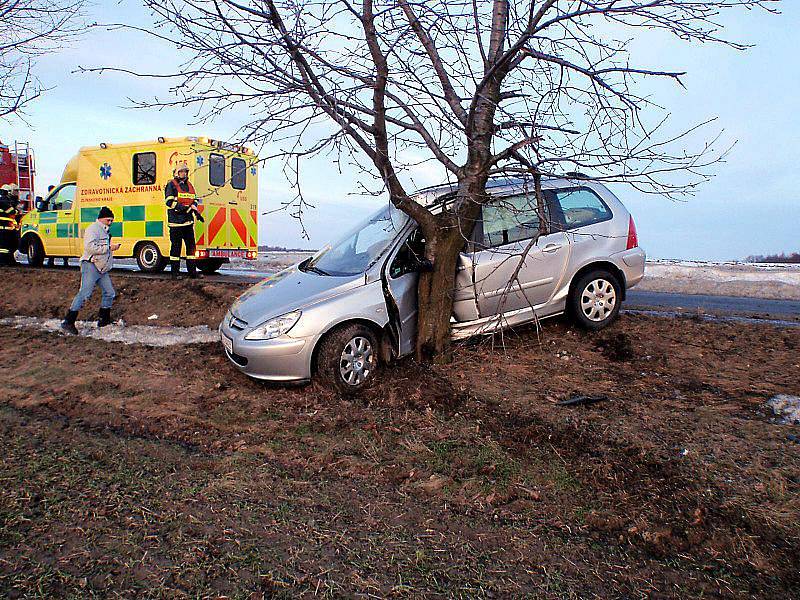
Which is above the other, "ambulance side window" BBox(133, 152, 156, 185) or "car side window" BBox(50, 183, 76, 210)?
"ambulance side window" BBox(133, 152, 156, 185)

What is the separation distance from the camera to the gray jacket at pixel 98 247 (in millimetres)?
8836

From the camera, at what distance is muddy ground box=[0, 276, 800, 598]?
2.86m

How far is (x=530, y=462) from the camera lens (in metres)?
4.11

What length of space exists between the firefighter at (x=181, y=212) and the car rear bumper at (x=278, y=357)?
268 inches

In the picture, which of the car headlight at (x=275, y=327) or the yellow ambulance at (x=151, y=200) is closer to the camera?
the car headlight at (x=275, y=327)

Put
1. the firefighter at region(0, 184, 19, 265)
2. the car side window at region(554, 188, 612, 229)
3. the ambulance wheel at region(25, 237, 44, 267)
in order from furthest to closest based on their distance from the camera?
1. the ambulance wheel at region(25, 237, 44, 267)
2. the firefighter at region(0, 184, 19, 265)
3. the car side window at region(554, 188, 612, 229)

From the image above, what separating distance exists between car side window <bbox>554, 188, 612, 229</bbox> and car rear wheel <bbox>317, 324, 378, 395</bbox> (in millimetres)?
2640

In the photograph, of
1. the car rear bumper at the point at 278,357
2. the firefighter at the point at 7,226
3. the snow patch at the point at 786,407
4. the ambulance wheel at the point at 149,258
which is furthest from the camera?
the firefighter at the point at 7,226

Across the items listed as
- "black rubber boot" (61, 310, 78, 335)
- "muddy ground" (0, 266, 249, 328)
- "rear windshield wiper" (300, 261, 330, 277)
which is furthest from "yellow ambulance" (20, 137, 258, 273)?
"rear windshield wiper" (300, 261, 330, 277)

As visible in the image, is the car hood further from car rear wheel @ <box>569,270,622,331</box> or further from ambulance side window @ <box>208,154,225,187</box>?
ambulance side window @ <box>208,154,225,187</box>

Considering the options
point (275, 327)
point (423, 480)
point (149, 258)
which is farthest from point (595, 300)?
point (149, 258)

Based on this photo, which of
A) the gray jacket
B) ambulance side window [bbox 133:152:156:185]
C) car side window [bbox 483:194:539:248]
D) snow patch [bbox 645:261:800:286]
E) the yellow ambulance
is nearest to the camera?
car side window [bbox 483:194:539:248]

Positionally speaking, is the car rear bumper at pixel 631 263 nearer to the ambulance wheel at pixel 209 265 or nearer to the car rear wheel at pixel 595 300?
the car rear wheel at pixel 595 300

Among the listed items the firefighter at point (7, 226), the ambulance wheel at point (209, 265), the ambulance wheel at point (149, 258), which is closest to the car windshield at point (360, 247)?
the ambulance wheel at point (149, 258)
